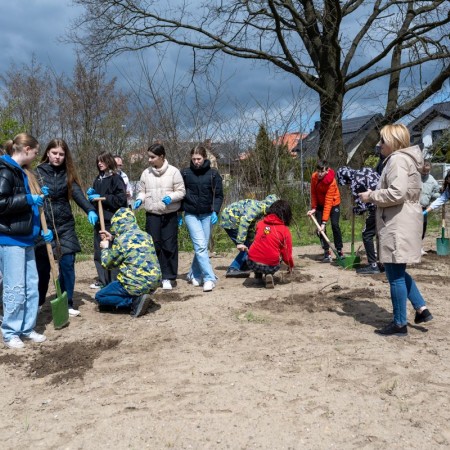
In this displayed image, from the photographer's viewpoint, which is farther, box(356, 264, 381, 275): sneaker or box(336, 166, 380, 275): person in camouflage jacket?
box(356, 264, 381, 275): sneaker

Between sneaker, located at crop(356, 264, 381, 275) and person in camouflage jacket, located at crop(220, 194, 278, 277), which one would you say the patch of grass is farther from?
sneaker, located at crop(356, 264, 381, 275)

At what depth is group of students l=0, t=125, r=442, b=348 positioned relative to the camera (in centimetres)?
394

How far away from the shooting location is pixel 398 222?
391 centimetres

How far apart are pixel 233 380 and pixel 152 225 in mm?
3127

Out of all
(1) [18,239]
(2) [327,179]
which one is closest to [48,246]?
(1) [18,239]

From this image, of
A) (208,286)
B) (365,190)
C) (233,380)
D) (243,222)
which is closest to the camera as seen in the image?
(233,380)

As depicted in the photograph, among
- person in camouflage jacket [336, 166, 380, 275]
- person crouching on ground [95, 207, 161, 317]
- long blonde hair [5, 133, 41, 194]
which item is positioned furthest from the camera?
person in camouflage jacket [336, 166, 380, 275]

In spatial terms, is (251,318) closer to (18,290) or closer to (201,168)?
(18,290)

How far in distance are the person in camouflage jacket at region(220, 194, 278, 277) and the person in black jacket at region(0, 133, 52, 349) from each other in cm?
286

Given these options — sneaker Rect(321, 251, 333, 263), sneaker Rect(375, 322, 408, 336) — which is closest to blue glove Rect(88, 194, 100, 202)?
sneaker Rect(375, 322, 408, 336)

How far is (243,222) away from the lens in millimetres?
6434

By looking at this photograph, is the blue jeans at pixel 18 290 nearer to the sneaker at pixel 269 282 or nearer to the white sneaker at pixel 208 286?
the white sneaker at pixel 208 286

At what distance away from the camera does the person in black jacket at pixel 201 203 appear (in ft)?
20.2

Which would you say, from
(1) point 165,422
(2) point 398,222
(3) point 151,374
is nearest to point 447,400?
(2) point 398,222
